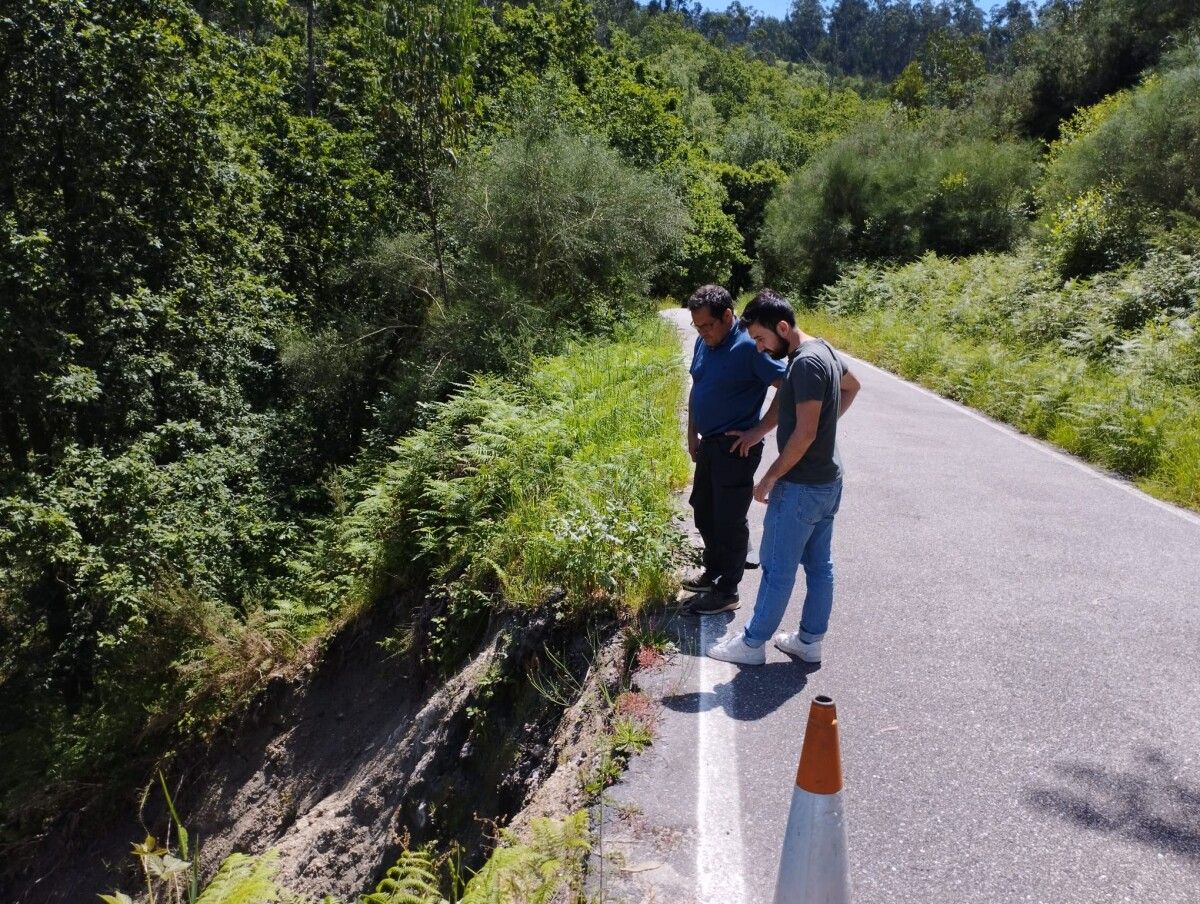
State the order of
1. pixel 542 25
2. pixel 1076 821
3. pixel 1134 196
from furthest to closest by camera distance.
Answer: pixel 542 25, pixel 1134 196, pixel 1076 821

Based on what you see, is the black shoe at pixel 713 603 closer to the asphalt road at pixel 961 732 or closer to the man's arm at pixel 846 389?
the asphalt road at pixel 961 732

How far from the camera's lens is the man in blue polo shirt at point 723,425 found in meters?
5.32

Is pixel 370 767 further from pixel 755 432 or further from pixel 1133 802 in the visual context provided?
pixel 1133 802

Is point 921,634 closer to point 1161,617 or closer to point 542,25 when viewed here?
point 1161,617

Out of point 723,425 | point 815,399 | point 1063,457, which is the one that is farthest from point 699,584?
point 1063,457

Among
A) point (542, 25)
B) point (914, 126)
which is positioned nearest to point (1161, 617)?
point (542, 25)

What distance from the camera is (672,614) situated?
560 centimetres

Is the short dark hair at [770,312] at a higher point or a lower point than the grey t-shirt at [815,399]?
higher

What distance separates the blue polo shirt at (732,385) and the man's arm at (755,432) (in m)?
0.09

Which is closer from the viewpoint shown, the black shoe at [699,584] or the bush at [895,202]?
the black shoe at [699,584]

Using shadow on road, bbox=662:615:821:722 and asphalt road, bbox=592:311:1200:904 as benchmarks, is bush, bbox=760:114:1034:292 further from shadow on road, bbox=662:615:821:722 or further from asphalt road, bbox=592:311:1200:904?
shadow on road, bbox=662:615:821:722

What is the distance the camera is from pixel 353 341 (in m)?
19.8

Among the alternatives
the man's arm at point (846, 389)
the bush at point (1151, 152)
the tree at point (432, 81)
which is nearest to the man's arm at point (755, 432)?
the man's arm at point (846, 389)

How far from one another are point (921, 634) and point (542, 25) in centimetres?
3204
